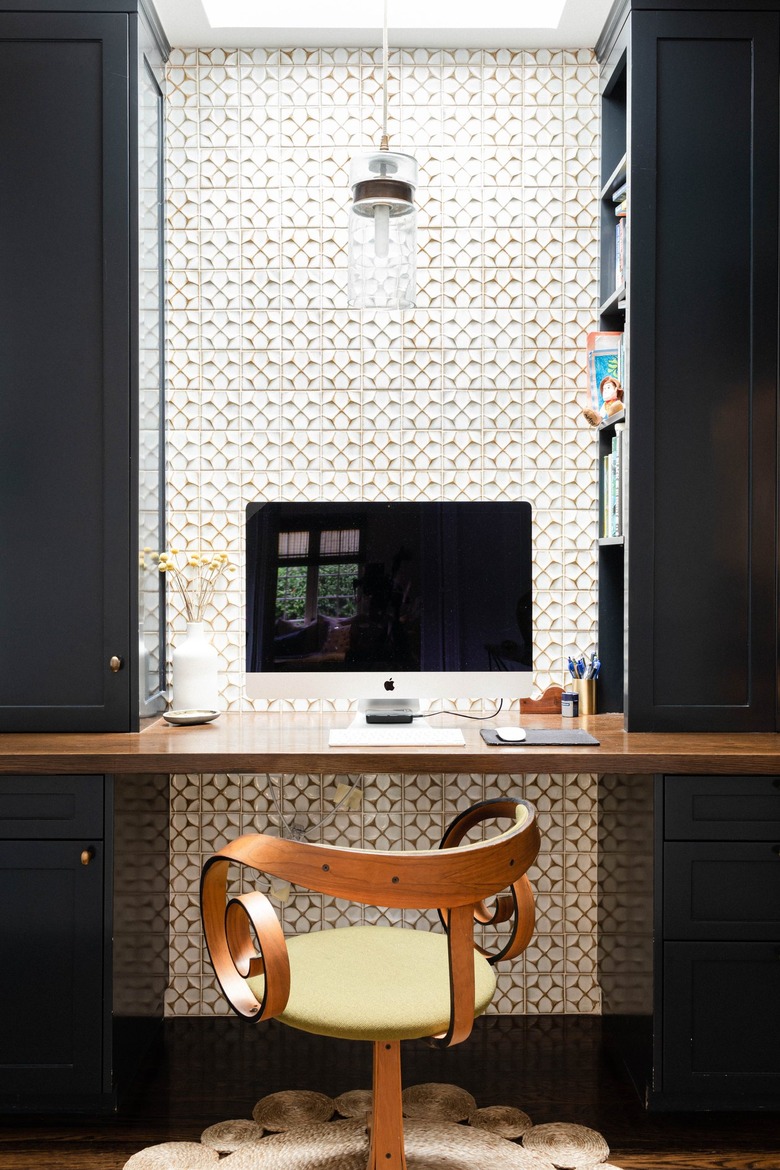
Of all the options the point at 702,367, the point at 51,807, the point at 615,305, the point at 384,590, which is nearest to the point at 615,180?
the point at 615,305

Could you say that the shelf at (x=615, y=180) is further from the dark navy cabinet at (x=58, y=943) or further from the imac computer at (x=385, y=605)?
the dark navy cabinet at (x=58, y=943)

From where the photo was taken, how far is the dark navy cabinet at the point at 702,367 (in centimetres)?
216

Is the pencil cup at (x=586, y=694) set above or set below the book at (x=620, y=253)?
below

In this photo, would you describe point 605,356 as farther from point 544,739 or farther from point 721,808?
point 721,808

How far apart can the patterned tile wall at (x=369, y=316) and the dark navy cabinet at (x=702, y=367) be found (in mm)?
364

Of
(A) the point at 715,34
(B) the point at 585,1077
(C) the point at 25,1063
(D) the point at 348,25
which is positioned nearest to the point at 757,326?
(A) the point at 715,34

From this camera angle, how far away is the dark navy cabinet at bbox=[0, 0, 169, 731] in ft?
7.08

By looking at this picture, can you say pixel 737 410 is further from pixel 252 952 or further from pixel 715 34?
pixel 252 952

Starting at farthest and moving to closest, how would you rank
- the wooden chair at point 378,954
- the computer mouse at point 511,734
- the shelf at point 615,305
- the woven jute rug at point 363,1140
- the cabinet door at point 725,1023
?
the shelf at point 615,305 → the computer mouse at point 511,734 → the cabinet door at point 725,1023 → the woven jute rug at point 363,1140 → the wooden chair at point 378,954

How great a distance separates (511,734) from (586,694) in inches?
18.8

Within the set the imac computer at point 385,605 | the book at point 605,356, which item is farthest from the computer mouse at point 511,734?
the book at point 605,356

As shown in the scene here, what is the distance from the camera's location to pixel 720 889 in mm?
1916

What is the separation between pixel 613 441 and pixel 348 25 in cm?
138

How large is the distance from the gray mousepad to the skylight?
6.37 ft
